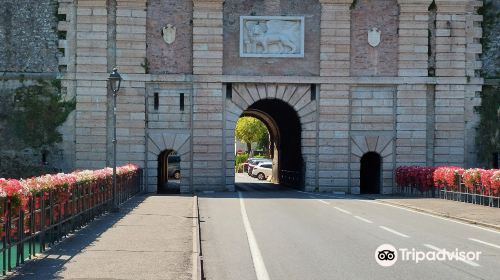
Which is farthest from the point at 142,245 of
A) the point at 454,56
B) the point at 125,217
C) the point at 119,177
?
the point at 454,56

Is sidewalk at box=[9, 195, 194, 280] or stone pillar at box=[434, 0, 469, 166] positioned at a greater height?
stone pillar at box=[434, 0, 469, 166]

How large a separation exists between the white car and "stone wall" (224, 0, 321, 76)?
2599 cm

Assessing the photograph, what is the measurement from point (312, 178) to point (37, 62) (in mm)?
15314

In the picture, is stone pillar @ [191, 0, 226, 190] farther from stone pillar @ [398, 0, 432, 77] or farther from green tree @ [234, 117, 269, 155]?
green tree @ [234, 117, 269, 155]

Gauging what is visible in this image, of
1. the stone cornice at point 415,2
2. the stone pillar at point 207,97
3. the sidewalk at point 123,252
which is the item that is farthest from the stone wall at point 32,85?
the stone cornice at point 415,2

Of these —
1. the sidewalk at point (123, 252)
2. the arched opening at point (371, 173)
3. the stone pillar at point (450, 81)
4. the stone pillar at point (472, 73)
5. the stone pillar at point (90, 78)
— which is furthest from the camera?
the arched opening at point (371, 173)

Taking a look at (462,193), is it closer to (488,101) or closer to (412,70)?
(412,70)

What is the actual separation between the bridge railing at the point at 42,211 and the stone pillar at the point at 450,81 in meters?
21.2

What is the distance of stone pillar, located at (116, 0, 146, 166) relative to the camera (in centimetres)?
3522

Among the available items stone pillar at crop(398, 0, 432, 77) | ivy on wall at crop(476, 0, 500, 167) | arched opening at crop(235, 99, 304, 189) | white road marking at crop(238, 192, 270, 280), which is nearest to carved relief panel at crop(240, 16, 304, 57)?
arched opening at crop(235, 99, 304, 189)

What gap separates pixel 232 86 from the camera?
1409 inches

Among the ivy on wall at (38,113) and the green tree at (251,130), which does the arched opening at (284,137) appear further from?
the green tree at (251,130)

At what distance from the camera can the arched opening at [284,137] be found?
39.6 m

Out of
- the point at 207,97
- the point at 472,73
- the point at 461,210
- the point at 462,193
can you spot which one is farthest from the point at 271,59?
the point at 461,210
